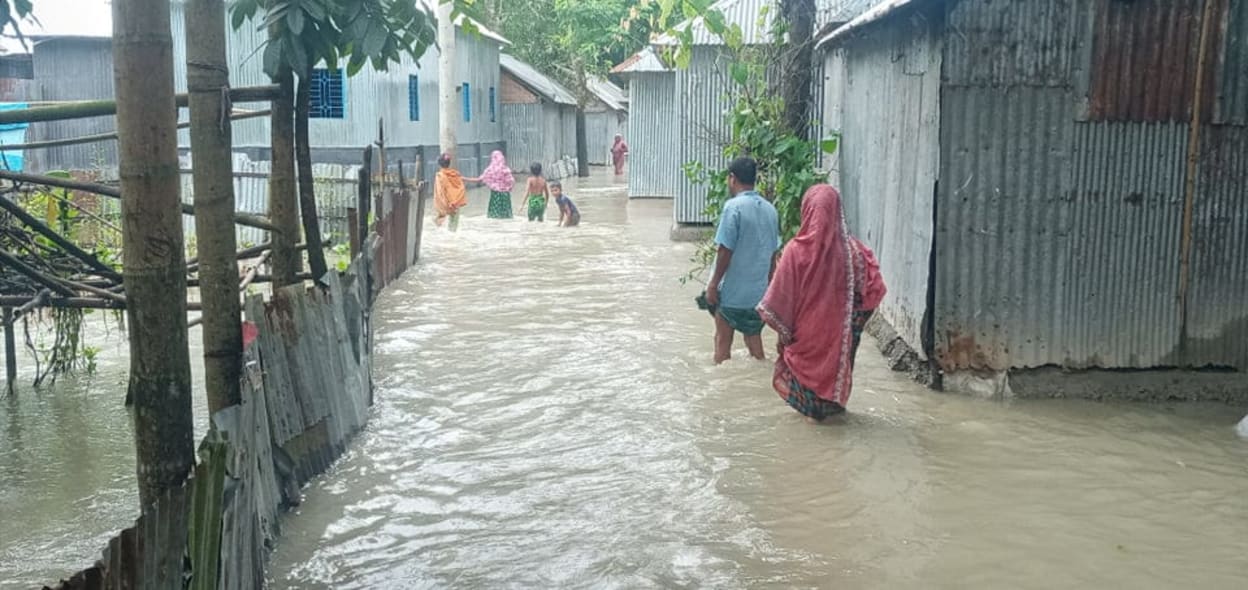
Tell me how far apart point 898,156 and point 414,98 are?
2035 cm

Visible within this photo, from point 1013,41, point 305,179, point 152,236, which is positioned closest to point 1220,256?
point 1013,41

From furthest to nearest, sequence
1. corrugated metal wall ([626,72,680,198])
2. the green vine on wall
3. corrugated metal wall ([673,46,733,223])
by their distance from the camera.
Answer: corrugated metal wall ([626,72,680,198]) < corrugated metal wall ([673,46,733,223]) < the green vine on wall

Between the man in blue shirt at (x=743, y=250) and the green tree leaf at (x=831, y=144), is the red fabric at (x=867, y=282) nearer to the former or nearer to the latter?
the man in blue shirt at (x=743, y=250)

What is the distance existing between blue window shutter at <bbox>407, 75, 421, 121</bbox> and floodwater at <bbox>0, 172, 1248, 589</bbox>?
717 inches

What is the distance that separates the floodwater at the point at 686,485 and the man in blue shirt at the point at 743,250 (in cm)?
61

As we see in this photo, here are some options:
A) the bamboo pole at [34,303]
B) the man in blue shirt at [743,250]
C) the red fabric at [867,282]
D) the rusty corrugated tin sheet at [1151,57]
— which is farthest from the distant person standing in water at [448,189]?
the bamboo pole at [34,303]

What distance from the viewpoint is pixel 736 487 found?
20.4ft

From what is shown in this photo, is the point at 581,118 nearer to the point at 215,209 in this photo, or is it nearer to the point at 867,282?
the point at 867,282

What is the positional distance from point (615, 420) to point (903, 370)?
2.43 m

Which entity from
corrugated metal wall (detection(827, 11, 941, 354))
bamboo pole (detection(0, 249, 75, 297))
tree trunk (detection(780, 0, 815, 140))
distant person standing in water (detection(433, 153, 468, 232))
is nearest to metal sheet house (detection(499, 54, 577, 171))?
distant person standing in water (detection(433, 153, 468, 232))

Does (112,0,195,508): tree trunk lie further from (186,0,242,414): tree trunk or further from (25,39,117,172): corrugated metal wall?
(25,39,117,172): corrugated metal wall

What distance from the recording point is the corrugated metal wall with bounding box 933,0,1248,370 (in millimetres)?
7512

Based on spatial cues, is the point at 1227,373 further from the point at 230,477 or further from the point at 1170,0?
the point at 230,477

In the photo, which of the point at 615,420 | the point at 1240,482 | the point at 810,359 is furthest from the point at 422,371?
the point at 1240,482
